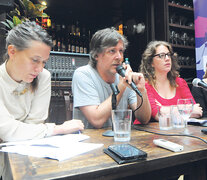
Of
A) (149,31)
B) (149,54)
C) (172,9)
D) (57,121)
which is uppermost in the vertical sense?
(172,9)

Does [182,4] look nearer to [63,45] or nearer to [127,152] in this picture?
[63,45]

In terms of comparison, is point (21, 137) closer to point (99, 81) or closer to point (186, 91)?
point (99, 81)

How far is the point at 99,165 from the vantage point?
1.82ft

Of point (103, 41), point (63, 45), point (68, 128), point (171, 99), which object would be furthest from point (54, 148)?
point (63, 45)

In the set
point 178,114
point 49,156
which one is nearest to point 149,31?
point 178,114

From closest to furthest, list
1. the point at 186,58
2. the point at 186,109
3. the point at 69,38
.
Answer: the point at 186,109
the point at 186,58
the point at 69,38

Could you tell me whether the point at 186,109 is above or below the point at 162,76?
below

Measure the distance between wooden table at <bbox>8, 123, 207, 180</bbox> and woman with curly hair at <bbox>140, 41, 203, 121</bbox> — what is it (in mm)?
1087

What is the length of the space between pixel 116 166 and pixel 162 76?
1.61m

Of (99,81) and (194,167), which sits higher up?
(99,81)

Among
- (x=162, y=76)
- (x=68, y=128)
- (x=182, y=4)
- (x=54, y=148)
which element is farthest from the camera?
(x=182, y=4)

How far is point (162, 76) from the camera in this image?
202 cm

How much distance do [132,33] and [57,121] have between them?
78.0 inches

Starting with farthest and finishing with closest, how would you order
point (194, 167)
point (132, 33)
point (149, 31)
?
point (132, 33)
point (149, 31)
point (194, 167)
